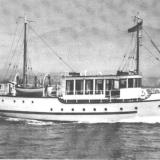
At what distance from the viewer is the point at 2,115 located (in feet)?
104

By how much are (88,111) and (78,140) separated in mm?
7433

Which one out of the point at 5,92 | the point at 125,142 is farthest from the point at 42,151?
the point at 5,92

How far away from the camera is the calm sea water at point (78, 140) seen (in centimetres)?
1794

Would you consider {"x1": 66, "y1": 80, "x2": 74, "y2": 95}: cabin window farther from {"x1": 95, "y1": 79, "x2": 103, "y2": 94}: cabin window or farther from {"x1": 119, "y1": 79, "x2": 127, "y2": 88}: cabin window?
{"x1": 119, "y1": 79, "x2": 127, "y2": 88}: cabin window

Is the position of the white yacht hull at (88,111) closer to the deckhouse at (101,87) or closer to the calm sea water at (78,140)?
the calm sea water at (78,140)

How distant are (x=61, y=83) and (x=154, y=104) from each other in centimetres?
865

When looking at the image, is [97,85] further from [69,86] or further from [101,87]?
[69,86]

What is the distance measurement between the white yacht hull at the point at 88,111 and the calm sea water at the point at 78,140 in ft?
2.58

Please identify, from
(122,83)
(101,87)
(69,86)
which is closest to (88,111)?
(101,87)

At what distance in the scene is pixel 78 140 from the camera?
71.8 ft

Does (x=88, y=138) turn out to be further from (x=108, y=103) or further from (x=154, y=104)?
(x=154, y=104)

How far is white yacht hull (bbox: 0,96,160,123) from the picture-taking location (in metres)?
28.8

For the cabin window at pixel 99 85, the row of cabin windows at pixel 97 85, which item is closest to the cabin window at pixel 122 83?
the row of cabin windows at pixel 97 85

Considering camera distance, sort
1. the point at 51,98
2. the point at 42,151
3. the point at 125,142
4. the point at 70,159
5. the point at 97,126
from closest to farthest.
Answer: the point at 70,159, the point at 42,151, the point at 125,142, the point at 97,126, the point at 51,98
